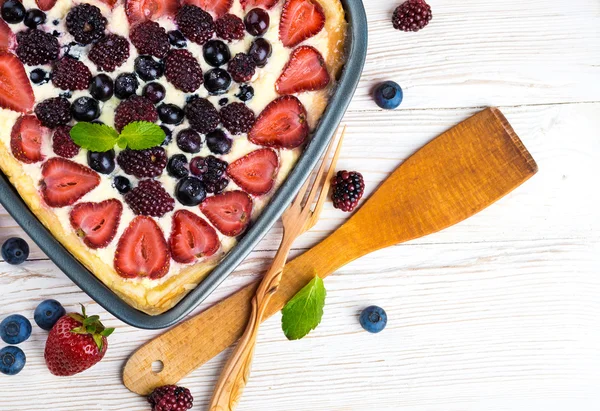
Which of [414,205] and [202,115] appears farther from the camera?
[414,205]

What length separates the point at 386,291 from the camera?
1.99 m

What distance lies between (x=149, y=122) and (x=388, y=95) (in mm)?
716

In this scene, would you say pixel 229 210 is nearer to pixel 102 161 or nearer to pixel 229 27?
pixel 102 161

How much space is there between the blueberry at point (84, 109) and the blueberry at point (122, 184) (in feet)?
0.51

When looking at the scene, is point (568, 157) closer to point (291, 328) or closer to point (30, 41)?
point (291, 328)

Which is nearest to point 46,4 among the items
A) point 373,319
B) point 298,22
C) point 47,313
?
point 298,22

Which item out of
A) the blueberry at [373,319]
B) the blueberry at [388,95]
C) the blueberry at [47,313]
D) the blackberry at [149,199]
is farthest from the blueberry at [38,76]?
the blueberry at [373,319]

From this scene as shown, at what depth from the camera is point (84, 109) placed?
1530 millimetres

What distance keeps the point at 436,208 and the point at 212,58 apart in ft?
2.61

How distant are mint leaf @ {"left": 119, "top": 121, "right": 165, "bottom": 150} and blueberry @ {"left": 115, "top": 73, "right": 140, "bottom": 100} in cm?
10

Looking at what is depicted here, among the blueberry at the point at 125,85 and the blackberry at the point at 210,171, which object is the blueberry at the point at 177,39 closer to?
the blueberry at the point at 125,85

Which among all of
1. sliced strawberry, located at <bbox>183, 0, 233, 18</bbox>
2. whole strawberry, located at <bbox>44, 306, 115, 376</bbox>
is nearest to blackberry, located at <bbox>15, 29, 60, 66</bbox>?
sliced strawberry, located at <bbox>183, 0, 233, 18</bbox>

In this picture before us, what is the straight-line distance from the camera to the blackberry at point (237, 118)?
1552 millimetres

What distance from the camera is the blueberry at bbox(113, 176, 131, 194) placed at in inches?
61.7
